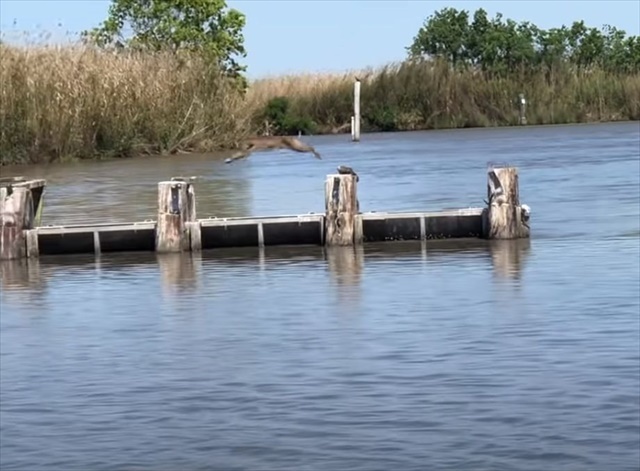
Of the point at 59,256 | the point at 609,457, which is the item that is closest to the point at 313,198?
the point at 59,256

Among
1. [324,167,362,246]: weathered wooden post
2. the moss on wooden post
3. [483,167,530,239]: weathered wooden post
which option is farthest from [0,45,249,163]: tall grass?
[483,167,530,239]: weathered wooden post

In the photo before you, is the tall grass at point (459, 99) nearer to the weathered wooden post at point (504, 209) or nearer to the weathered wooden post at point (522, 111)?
the weathered wooden post at point (522, 111)

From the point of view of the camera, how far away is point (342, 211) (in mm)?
17766

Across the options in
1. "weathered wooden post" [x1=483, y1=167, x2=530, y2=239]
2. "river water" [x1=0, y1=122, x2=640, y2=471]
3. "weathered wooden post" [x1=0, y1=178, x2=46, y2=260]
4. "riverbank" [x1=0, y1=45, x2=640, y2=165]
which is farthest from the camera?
"riverbank" [x1=0, y1=45, x2=640, y2=165]

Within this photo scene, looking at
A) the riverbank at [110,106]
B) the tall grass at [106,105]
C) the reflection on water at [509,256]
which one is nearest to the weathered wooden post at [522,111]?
the riverbank at [110,106]

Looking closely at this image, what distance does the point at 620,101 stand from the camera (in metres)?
58.0

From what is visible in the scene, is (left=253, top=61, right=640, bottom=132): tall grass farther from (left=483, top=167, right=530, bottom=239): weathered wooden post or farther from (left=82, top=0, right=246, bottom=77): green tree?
(left=483, top=167, right=530, bottom=239): weathered wooden post

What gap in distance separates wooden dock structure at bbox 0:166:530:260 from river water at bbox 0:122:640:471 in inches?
8.2

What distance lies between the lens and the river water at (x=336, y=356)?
31.1 ft

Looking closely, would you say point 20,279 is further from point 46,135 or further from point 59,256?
point 46,135

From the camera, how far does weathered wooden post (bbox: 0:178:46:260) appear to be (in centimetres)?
1766

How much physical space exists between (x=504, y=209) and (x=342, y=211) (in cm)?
168

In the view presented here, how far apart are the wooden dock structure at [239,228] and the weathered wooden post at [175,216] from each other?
10 millimetres

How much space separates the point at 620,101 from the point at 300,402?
48875 millimetres
